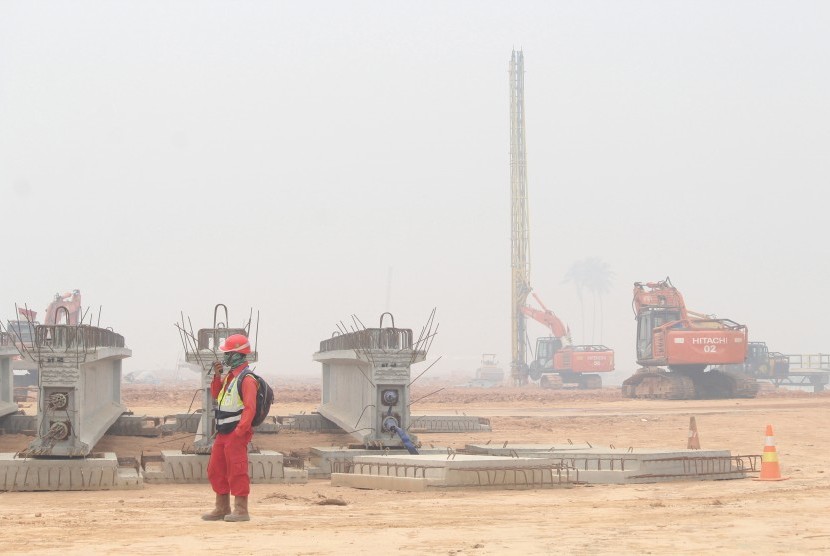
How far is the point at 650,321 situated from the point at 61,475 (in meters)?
48.7

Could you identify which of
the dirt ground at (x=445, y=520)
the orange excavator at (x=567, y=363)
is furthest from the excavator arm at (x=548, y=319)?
the dirt ground at (x=445, y=520)

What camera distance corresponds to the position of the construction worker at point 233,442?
35.1 ft

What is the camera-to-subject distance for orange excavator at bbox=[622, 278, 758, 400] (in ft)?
190

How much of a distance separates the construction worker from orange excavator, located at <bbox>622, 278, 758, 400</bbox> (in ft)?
159

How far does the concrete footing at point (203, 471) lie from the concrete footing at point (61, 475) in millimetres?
1205

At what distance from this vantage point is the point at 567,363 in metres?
88.2

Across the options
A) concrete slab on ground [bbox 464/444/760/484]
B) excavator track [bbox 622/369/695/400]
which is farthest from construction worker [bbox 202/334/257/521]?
excavator track [bbox 622/369/695/400]

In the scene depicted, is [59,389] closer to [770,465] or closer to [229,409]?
[229,409]

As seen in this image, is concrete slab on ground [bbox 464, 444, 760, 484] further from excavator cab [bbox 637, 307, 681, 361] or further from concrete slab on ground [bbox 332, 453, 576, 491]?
excavator cab [bbox 637, 307, 681, 361]

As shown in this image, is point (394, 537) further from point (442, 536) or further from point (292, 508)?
point (292, 508)

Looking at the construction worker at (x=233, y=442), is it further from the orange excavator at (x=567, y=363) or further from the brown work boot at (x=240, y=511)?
the orange excavator at (x=567, y=363)

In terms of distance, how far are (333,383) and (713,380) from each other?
36928 mm

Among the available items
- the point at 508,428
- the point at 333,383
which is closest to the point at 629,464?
the point at 333,383

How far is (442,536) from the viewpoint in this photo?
984 centimetres
